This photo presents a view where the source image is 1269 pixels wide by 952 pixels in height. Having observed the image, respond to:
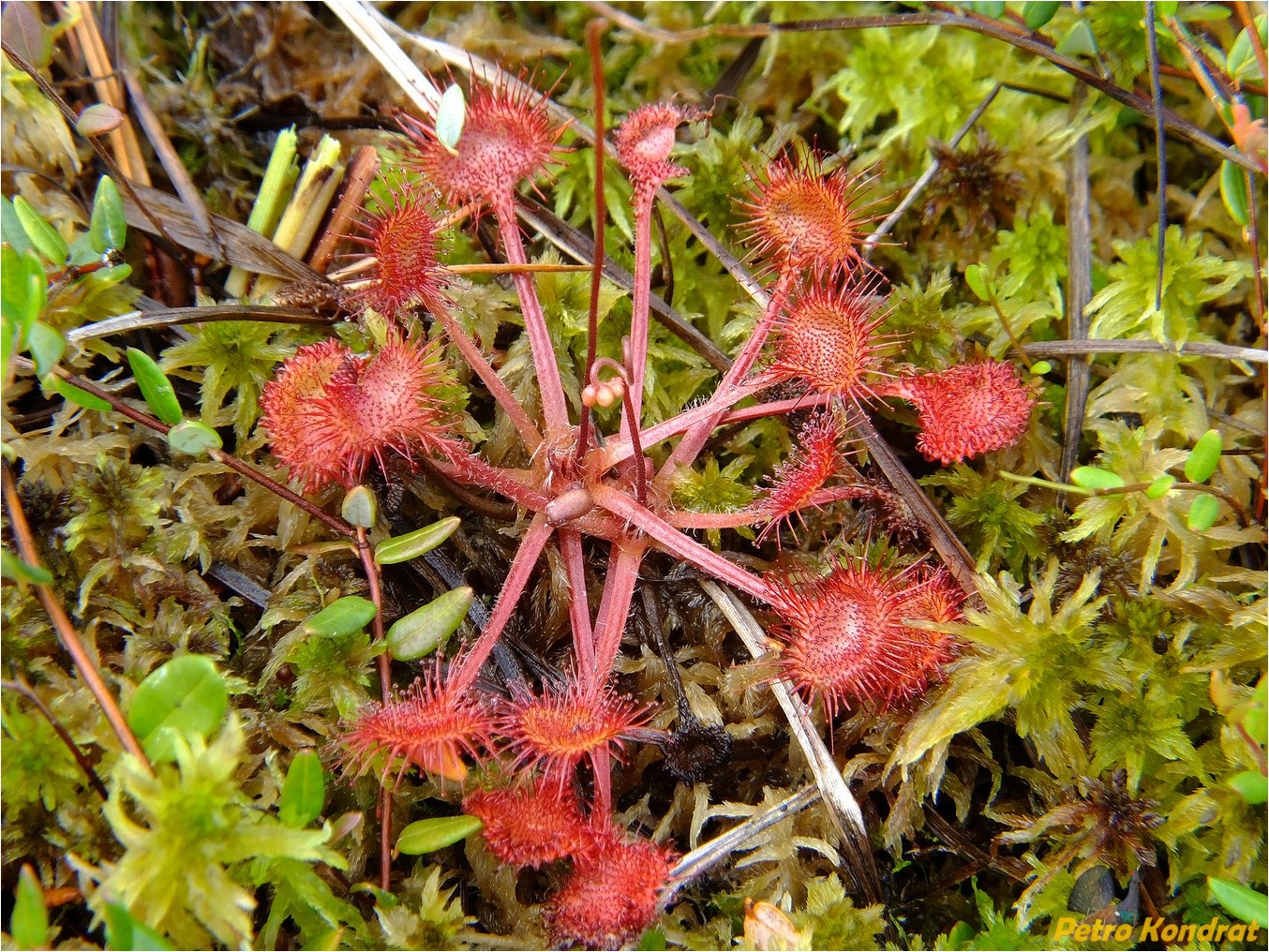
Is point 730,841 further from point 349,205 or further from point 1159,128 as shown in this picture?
point 1159,128

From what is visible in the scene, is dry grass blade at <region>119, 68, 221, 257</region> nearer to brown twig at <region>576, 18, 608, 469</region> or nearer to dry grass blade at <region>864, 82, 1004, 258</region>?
brown twig at <region>576, 18, 608, 469</region>

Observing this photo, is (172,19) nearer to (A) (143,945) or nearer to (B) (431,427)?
(B) (431,427)

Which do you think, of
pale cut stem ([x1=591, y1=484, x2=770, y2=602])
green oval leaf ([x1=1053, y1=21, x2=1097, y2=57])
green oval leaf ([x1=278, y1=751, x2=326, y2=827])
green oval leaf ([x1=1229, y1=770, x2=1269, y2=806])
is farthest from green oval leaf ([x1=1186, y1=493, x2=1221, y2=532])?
green oval leaf ([x1=278, y1=751, x2=326, y2=827])

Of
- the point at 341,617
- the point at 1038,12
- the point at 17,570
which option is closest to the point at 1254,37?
the point at 1038,12

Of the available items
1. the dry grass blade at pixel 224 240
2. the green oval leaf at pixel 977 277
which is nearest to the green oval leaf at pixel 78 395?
the dry grass blade at pixel 224 240

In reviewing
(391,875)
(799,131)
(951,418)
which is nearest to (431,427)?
(391,875)
